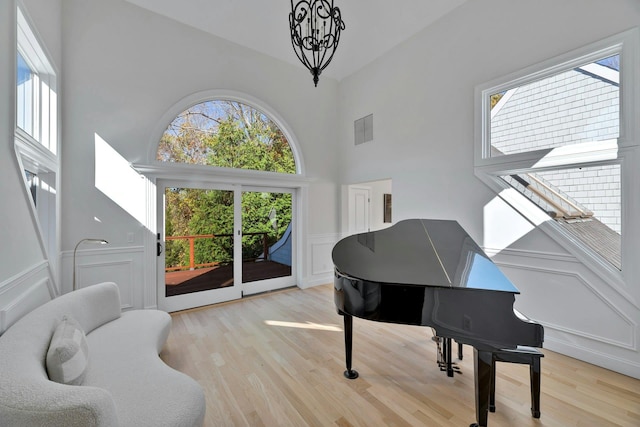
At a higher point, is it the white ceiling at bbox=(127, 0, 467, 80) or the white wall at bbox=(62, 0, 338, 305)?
the white ceiling at bbox=(127, 0, 467, 80)

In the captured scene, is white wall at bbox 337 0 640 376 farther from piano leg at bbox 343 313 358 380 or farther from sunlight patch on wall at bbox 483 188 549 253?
piano leg at bbox 343 313 358 380

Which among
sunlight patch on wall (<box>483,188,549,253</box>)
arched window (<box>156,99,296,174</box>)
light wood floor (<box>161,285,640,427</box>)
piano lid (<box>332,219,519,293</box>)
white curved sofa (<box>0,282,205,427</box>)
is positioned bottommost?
light wood floor (<box>161,285,640,427</box>)

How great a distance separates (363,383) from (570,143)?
302 centimetres

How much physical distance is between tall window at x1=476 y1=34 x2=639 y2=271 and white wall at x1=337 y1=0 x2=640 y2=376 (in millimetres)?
169

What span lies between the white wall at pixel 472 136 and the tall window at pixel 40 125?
4117 mm

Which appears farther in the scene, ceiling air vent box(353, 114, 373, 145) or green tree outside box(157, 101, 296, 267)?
ceiling air vent box(353, 114, 373, 145)

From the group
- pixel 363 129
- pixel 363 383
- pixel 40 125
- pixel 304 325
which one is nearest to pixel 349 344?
pixel 363 383

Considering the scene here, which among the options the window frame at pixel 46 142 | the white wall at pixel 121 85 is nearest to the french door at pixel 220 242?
the white wall at pixel 121 85

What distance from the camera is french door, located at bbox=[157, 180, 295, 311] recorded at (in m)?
3.61

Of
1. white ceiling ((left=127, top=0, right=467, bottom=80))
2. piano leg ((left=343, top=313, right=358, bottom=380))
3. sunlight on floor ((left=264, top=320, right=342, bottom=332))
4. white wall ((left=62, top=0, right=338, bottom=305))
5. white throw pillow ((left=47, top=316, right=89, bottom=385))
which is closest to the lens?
white throw pillow ((left=47, top=316, right=89, bottom=385))

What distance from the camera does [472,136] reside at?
3270 millimetres

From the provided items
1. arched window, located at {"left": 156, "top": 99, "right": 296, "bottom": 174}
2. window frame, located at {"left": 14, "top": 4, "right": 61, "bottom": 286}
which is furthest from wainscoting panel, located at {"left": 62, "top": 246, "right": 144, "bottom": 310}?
arched window, located at {"left": 156, "top": 99, "right": 296, "bottom": 174}

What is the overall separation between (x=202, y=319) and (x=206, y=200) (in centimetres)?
166

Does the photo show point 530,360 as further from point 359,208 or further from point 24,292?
point 359,208
